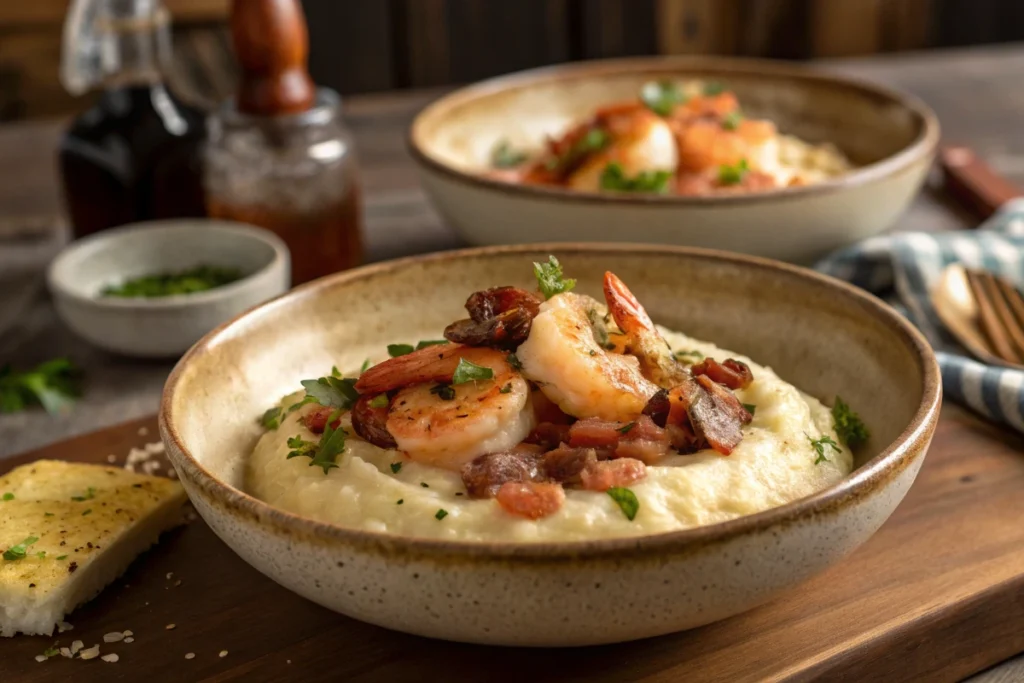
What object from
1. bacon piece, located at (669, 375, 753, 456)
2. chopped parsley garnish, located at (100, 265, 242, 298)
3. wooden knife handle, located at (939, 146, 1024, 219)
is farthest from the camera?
wooden knife handle, located at (939, 146, 1024, 219)

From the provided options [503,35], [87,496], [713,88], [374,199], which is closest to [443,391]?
[87,496]

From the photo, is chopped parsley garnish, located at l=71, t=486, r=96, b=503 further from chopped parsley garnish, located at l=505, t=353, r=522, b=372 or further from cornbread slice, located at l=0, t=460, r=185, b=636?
chopped parsley garnish, located at l=505, t=353, r=522, b=372

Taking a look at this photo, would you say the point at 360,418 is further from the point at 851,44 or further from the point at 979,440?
A: the point at 851,44

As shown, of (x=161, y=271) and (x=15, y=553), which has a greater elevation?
(x=15, y=553)

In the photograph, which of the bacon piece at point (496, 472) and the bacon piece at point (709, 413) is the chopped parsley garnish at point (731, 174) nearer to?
the bacon piece at point (709, 413)

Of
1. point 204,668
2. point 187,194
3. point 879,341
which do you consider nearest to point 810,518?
point 879,341

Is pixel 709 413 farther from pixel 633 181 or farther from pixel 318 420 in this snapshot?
pixel 633 181

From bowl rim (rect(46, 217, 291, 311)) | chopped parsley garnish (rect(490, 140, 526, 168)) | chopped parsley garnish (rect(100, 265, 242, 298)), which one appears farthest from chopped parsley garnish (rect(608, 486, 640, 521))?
chopped parsley garnish (rect(490, 140, 526, 168))
